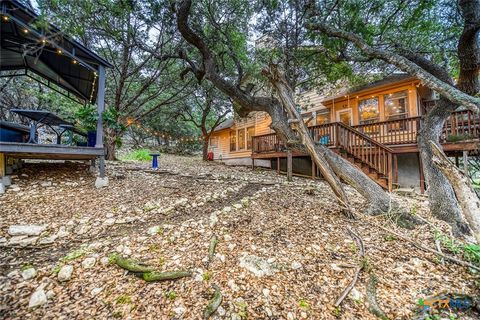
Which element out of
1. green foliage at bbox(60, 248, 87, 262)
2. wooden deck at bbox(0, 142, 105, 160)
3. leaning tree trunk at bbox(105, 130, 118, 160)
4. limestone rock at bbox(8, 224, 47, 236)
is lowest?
green foliage at bbox(60, 248, 87, 262)

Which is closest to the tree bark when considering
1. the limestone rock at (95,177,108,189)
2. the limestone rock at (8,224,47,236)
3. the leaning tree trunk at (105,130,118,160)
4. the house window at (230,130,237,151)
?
the limestone rock at (8,224,47,236)

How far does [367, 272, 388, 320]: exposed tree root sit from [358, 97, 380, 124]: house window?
31.4 ft

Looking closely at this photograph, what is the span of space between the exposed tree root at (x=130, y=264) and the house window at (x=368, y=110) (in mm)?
10977

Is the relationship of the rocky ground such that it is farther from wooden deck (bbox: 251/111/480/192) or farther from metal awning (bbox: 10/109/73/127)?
wooden deck (bbox: 251/111/480/192)

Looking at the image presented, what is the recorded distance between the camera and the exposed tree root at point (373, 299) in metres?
1.90

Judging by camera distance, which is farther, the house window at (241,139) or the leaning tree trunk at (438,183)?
the house window at (241,139)

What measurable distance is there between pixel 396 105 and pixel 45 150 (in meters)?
12.4

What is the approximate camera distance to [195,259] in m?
2.44

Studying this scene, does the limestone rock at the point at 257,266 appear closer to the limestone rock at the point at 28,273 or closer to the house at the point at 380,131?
the limestone rock at the point at 28,273

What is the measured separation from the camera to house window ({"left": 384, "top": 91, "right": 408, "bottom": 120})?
891cm

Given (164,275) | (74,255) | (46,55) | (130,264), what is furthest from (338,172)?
(46,55)

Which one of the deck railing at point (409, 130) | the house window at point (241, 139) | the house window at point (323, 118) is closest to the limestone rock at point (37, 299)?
the deck railing at point (409, 130)

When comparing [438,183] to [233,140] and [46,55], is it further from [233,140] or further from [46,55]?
[233,140]

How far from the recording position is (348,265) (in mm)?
2455
